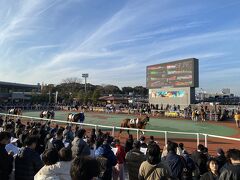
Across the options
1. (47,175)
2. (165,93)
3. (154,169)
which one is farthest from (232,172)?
(165,93)

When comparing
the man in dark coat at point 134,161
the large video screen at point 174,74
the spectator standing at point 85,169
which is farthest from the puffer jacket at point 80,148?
the large video screen at point 174,74

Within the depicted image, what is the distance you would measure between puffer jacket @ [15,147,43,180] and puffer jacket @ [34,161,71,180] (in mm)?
1339

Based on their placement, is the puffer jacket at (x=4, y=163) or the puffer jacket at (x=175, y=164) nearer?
the puffer jacket at (x=4, y=163)

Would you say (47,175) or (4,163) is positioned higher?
(47,175)

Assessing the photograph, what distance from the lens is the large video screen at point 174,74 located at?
43969mm

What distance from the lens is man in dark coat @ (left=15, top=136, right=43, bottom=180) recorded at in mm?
5414

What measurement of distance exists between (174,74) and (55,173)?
44094 millimetres

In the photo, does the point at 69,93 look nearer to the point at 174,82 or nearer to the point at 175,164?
the point at 174,82

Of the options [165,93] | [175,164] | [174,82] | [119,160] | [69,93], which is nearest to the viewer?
[175,164]

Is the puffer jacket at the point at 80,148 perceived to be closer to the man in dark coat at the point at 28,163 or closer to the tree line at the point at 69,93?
the man in dark coat at the point at 28,163

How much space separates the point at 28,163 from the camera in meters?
5.43

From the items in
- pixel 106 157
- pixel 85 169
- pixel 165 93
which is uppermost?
pixel 165 93

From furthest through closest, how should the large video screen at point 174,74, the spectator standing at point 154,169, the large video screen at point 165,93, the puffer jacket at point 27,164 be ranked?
the large video screen at point 165,93
the large video screen at point 174,74
the puffer jacket at point 27,164
the spectator standing at point 154,169

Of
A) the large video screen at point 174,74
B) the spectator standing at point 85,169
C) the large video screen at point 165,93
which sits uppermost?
the large video screen at point 174,74
